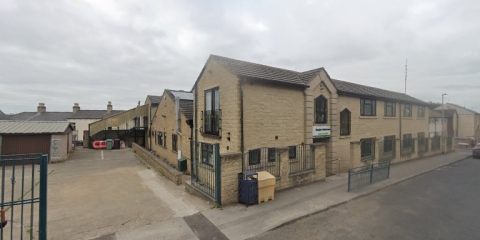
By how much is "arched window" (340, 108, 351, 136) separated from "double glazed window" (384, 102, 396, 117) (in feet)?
17.5

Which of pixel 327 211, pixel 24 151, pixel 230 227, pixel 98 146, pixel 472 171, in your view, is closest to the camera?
pixel 230 227

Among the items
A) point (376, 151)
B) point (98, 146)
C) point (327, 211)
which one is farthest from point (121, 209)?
point (98, 146)

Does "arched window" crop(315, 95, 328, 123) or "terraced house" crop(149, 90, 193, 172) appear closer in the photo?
"arched window" crop(315, 95, 328, 123)

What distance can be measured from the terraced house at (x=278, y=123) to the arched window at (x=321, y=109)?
0.19 feet

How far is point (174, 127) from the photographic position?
17047mm

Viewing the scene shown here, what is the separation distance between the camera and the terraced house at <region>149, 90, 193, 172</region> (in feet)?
49.7

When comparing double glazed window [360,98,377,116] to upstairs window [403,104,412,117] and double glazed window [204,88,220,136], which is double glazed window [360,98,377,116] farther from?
double glazed window [204,88,220,136]

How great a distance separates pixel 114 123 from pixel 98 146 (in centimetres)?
550

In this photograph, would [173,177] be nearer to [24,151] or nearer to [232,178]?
[232,178]

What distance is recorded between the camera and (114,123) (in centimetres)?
2658

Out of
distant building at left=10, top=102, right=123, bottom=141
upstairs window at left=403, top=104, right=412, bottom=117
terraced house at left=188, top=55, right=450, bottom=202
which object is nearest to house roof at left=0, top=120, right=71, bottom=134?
terraced house at left=188, top=55, right=450, bottom=202

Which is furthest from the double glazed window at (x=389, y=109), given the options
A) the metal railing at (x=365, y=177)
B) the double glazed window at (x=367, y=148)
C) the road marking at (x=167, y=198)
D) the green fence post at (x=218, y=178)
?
the road marking at (x=167, y=198)

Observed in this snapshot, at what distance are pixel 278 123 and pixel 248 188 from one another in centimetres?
380

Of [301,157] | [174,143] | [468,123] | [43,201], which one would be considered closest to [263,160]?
[301,157]
